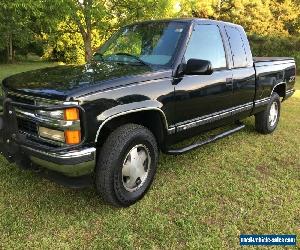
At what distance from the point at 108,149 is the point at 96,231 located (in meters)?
0.76

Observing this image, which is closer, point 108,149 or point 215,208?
point 108,149

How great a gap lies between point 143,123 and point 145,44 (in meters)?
1.05

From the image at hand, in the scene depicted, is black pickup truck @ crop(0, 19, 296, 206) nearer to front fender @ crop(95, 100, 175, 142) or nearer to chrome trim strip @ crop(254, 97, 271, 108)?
front fender @ crop(95, 100, 175, 142)

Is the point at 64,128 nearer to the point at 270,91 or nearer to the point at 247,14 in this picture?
the point at 270,91

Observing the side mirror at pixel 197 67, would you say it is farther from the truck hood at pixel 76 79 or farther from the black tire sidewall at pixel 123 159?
the black tire sidewall at pixel 123 159

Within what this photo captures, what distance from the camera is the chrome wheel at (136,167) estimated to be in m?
3.70

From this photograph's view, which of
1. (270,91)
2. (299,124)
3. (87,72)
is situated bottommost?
(299,124)

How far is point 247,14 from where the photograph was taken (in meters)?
31.4

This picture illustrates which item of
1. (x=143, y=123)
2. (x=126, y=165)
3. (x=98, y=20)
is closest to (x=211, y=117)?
(x=143, y=123)

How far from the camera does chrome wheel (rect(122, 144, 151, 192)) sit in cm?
370

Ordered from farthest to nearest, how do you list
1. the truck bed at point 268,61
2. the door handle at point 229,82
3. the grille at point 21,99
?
the truck bed at point 268,61 < the door handle at point 229,82 < the grille at point 21,99

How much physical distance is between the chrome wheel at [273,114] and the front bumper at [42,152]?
425 centimetres

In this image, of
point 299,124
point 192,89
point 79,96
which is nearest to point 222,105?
point 192,89

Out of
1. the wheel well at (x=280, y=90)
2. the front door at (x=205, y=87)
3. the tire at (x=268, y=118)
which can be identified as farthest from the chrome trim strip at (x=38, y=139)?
the wheel well at (x=280, y=90)
